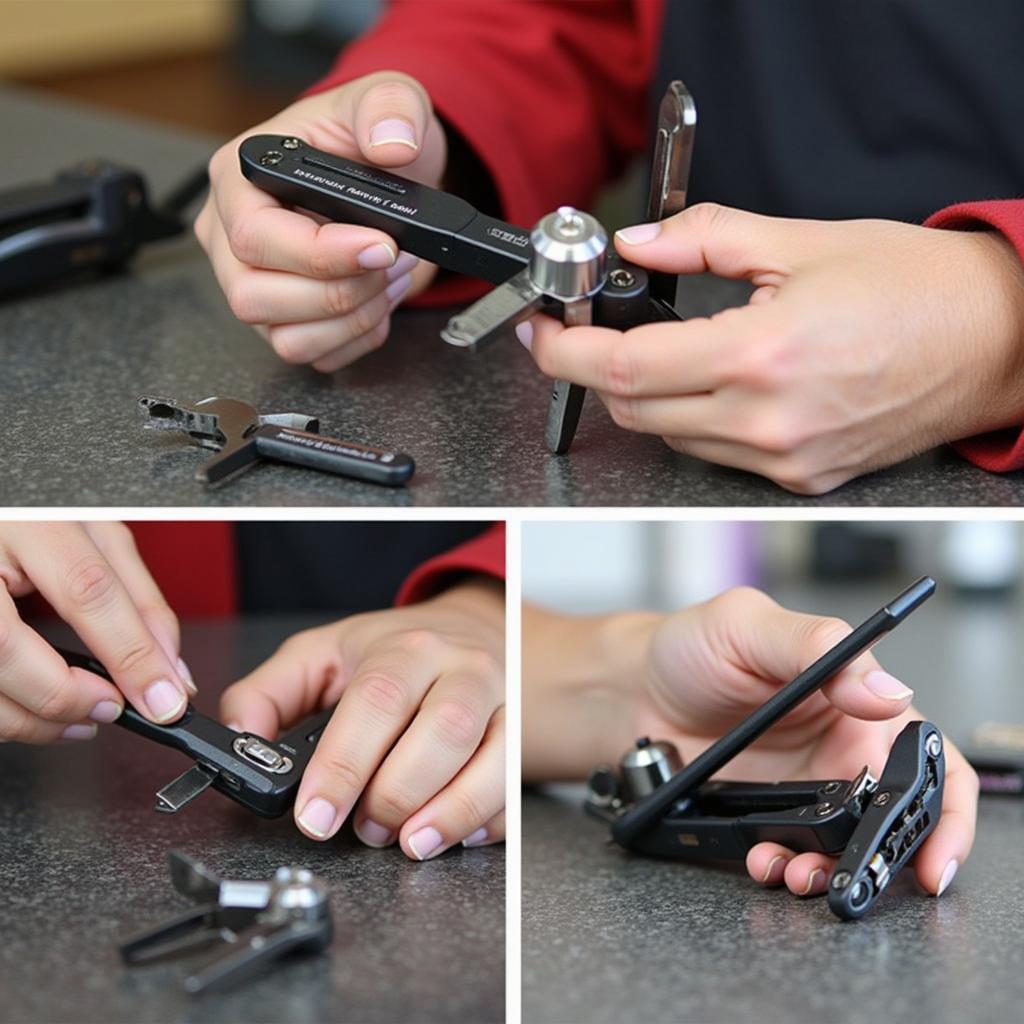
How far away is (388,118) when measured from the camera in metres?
0.86

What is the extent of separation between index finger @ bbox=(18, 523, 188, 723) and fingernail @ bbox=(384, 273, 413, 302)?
243 mm

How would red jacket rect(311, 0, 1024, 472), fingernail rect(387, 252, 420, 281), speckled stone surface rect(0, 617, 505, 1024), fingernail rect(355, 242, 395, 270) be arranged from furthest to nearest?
red jacket rect(311, 0, 1024, 472), fingernail rect(387, 252, 420, 281), fingernail rect(355, 242, 395, 270), speckled stone surface rect(0, 617, 505, 1024)

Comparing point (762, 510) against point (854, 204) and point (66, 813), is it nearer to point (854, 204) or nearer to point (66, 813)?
point (66, 813)

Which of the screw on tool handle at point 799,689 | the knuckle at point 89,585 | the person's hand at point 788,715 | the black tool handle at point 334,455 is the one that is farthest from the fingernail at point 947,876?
the knuckle at point 89,585

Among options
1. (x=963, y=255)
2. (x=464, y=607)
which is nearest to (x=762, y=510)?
(x=963, y=255)

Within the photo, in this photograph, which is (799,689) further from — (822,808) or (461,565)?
(461,565)

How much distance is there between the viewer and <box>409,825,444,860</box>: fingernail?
0.75m

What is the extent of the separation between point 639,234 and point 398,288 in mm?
215

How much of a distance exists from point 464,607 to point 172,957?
383 millimetres

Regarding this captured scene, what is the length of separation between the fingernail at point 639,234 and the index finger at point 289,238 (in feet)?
0.40

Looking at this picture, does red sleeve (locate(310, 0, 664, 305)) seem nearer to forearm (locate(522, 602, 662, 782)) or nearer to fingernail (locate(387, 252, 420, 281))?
fingernail (locate(387, 252, 420, 281))

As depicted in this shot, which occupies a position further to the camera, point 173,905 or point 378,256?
point 378,256

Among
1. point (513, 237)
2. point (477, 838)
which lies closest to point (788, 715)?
point (477, 838)

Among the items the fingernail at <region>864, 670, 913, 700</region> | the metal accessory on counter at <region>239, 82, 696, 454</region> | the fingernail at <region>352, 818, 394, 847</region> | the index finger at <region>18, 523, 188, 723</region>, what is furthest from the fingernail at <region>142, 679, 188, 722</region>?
the fingernail at <region>864, 670, 913, 700</region>
